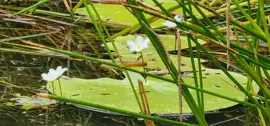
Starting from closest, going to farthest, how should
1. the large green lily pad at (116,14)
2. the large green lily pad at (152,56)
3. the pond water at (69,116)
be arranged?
1. the pond water at (69,116)
2. the large green lily pad at (152,56)
3. the large green lily pad at (116,14)

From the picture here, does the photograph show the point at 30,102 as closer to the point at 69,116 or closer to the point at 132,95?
the point at 69,116

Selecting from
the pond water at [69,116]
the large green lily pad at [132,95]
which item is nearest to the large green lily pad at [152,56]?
the large green lily pad at [132,95]

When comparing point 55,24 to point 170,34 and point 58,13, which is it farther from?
Answer: point 170,34

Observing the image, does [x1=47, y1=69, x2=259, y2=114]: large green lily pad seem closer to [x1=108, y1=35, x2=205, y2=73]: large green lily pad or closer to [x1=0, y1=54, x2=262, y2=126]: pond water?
[x1=0, y1=54, x2=262, y2=126]: pond water

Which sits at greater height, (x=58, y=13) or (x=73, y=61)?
(x=58, y=13)

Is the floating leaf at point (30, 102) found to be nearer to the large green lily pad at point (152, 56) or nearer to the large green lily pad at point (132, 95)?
the large green lily pad at point (132, 95)

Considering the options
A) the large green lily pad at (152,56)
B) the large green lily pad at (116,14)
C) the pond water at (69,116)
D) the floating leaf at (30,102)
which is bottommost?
the pond water at (69,116)

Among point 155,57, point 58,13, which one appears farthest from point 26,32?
point 155,57

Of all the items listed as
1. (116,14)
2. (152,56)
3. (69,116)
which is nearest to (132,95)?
(69,116)

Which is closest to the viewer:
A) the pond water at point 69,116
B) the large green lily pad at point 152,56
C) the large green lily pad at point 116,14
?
the pond water at point 69,116
